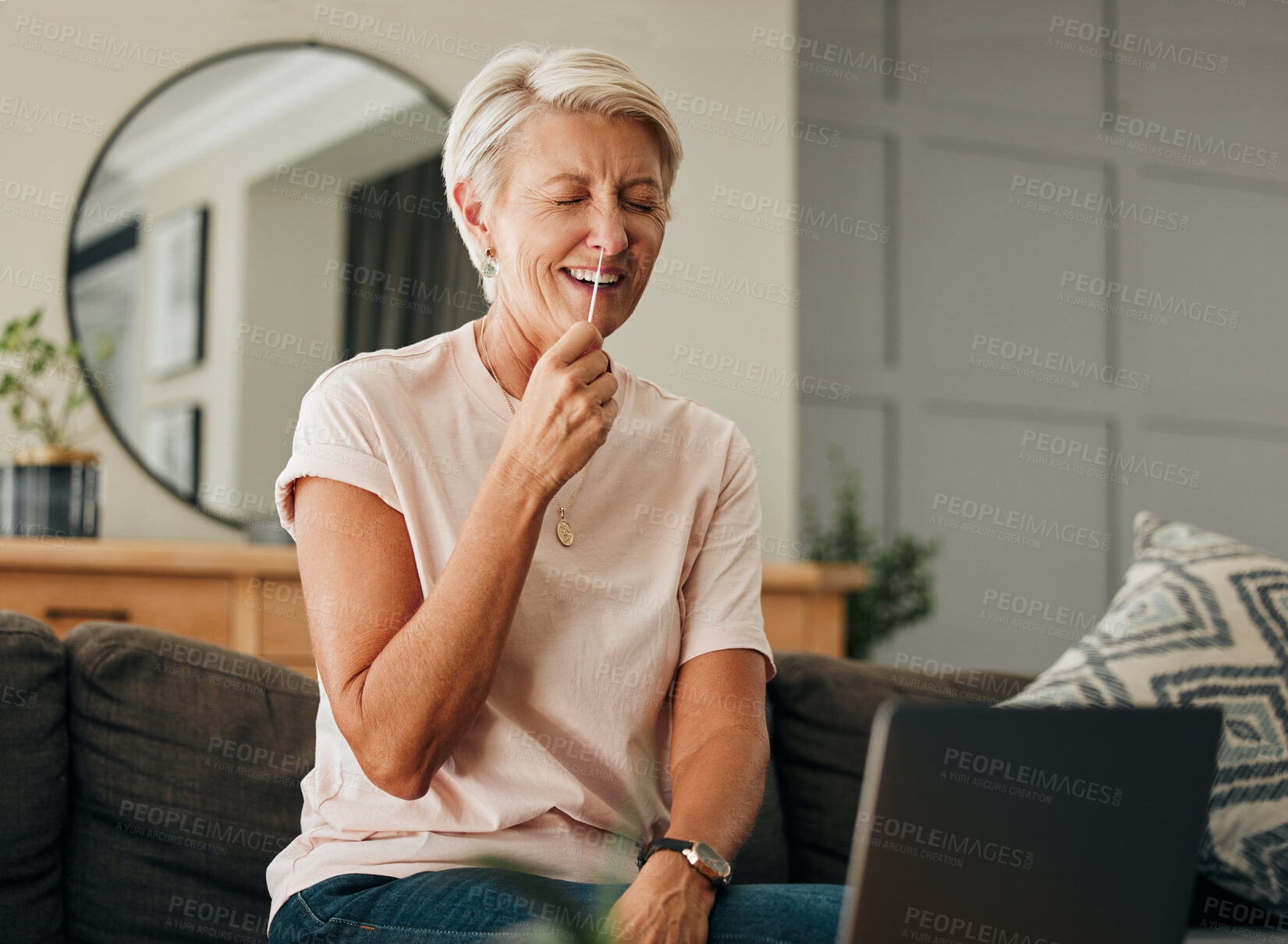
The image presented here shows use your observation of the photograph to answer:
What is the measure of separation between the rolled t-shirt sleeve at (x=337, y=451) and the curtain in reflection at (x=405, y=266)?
168cm

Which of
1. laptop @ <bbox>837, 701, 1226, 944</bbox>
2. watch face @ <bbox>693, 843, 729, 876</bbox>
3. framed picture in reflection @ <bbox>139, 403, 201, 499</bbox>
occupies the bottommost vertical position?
watch face @ <bbox>693, 843, 729, 876</bbox>

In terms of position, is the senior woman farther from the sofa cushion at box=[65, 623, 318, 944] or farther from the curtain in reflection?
the curtain in reflection

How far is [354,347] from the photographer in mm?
2746

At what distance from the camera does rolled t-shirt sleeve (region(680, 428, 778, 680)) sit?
4.11ft

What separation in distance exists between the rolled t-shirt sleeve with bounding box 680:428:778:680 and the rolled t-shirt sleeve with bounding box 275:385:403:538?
0.38 meters

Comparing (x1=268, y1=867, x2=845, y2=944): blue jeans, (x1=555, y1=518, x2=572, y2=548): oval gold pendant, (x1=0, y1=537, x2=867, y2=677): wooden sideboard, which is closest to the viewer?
(x1=268, y1=867, x2=845, y2=944): blue jeans

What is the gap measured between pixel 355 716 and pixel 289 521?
253mm

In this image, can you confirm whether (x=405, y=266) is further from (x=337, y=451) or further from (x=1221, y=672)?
(x=1221, y=672)

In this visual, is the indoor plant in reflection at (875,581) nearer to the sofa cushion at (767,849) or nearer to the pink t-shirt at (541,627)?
the sofa cushion at (767,849)

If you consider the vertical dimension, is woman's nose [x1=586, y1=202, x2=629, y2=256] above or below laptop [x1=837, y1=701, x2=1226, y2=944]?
above

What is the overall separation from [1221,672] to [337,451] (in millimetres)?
1243

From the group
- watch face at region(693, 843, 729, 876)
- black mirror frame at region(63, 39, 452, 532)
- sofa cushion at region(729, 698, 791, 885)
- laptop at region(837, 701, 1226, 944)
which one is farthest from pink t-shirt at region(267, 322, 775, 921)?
black mirror frame at region(63, 39, 452, 532)

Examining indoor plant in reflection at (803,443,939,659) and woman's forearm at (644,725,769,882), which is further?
indoor plant in reflection at (803,443,939,659)

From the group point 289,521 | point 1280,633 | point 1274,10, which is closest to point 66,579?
point 289,521
